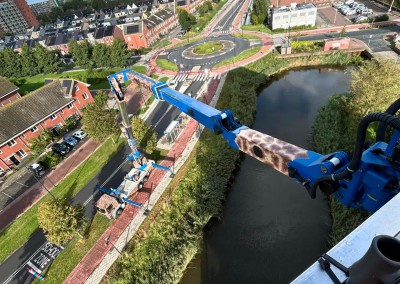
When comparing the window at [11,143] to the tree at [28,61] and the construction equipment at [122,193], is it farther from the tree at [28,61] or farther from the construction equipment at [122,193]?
the tree at [28,61]

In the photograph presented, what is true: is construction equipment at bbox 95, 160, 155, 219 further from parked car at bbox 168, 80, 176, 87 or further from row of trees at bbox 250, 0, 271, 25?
row of trees at bbox 250, 0, 271, 25

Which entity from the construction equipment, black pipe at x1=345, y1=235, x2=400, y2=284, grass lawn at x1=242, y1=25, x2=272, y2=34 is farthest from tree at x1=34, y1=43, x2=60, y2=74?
black pipe at x1=345, y1=235, x2=400, y2=284

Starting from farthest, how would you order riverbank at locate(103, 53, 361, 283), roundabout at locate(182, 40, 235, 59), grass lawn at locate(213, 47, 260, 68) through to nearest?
roundabout at locate(182, 40, 235, 59)
grass lawn at locate(213, 47, 260, 68)
riverbank at locate(103, 53, 361, 283)

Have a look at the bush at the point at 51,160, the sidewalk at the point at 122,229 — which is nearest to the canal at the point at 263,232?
the sidewalk at the point at 122,229

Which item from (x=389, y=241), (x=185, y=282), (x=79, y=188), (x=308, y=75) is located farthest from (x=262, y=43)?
(x=389, y=241)

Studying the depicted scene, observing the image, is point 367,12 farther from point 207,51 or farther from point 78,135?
point 78,135

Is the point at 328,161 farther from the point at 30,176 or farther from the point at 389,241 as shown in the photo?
the point at 30,176

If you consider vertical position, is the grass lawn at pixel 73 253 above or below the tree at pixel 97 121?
below
